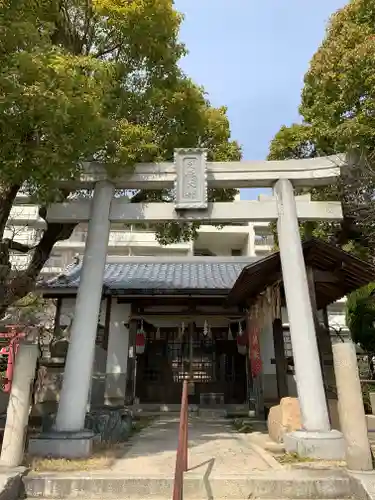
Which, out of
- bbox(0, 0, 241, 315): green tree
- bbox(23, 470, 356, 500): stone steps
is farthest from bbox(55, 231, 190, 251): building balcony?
bbox(23, 470, 356, 500): stone steps

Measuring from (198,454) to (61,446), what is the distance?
2.35 m

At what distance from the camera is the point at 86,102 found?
651 cm

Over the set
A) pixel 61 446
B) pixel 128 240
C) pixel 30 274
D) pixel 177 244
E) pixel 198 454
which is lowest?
pixel 198 454

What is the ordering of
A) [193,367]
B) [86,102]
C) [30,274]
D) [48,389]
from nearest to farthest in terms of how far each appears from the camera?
[86,102]
[30,274]
[48,389]
[193,367]

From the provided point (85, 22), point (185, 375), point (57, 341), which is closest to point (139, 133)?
point (85, 22)

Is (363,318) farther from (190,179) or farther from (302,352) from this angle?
(190,179)

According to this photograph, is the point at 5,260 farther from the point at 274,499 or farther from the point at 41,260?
the point at 274,499

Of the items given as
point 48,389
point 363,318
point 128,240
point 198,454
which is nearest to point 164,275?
point 48,389

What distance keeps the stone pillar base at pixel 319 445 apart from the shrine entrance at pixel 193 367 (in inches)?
307

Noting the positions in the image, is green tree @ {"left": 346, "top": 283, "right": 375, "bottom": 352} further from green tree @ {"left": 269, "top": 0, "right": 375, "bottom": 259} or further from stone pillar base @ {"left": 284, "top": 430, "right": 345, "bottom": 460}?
stone pillar base @ {"left": 284, "top": 430, "right": 345, "bottom": 460}

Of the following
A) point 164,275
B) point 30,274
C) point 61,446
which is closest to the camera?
point 61,446

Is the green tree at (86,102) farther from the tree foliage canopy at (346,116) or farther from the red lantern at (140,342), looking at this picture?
the red lantern at (140,342)

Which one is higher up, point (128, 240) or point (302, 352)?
point (128, 240)

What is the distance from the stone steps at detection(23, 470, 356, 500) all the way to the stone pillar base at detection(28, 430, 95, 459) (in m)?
1.17
